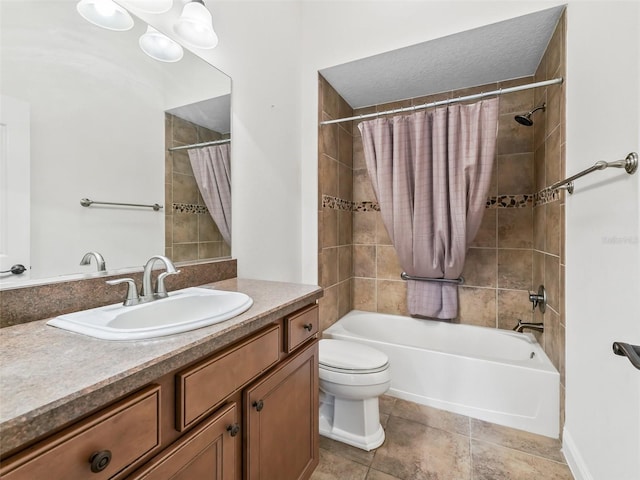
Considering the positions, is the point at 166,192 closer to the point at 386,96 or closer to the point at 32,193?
the point at 32,193

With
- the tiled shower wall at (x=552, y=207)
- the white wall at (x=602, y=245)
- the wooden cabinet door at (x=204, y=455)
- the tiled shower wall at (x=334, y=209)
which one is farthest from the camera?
the tiled shower wall at (x=334, y=209)

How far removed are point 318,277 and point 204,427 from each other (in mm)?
1427

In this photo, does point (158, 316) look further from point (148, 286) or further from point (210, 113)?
point (210, 113)

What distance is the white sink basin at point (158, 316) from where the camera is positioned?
2.31ft

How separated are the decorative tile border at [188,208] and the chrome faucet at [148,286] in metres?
0.37

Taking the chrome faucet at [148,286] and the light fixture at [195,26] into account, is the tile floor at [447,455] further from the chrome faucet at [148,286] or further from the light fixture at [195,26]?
the light fixture at [195,26]

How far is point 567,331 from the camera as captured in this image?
57.5 inches

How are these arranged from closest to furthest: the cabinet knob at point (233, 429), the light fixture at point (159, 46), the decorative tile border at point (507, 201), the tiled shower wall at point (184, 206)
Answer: the cabinet knob at point (233, 429)
the light fixture at point (159, 46)
the tiled shower wall at point (184, 206)
the decorative tile border at point (507, 201)

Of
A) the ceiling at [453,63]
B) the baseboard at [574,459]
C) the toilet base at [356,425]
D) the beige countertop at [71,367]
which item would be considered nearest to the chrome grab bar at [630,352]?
the baseboard at [574,459]

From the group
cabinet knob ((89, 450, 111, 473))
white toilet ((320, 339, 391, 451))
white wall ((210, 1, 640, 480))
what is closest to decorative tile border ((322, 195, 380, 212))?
white wall ((210, 1, 640, 480))

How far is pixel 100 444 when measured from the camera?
1.68 feet

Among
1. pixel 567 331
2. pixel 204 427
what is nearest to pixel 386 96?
pixel 567 331

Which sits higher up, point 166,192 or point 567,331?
point 166,192

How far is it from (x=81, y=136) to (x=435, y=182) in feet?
6.20
